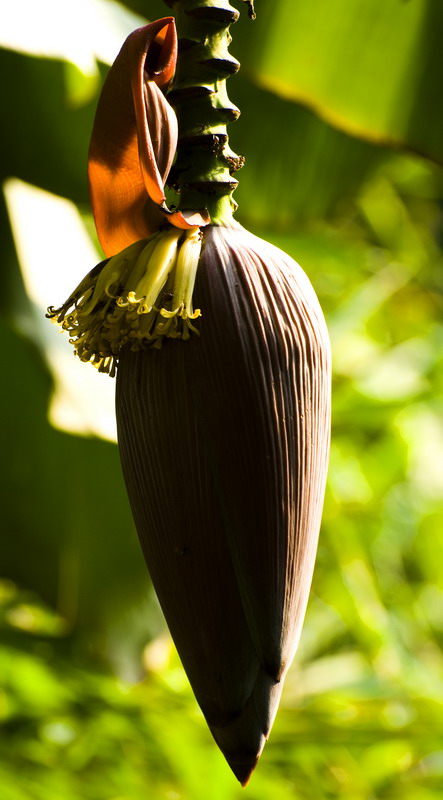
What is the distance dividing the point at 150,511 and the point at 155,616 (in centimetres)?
60

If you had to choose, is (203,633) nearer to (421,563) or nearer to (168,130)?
(168,130)

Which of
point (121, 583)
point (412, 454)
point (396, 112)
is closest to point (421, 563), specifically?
point (412, 454)

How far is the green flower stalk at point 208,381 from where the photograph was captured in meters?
0.25

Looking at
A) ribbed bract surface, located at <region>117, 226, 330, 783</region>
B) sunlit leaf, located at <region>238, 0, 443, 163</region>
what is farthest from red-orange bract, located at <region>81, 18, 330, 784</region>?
sunlit leaf, located at <region>238, 0, 443, 163</region>

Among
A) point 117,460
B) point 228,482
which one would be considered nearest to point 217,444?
point 228,482

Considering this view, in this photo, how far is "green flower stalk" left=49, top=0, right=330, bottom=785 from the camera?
0.25 metres

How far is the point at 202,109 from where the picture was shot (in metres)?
0.27

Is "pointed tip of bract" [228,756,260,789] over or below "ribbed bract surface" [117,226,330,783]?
below

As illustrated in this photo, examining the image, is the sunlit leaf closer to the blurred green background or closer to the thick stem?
the blurred green background

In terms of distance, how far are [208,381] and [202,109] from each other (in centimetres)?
9

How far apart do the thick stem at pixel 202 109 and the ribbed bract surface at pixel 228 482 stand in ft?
0.06

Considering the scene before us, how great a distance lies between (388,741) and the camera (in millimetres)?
834

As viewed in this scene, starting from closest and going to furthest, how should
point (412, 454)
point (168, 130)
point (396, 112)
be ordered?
1. point (168, 130)
2. point (396, 112)
3. point (412, 454)

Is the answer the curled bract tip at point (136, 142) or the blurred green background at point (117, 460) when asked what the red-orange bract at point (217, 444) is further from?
the blurred green background at point (117, 460)
